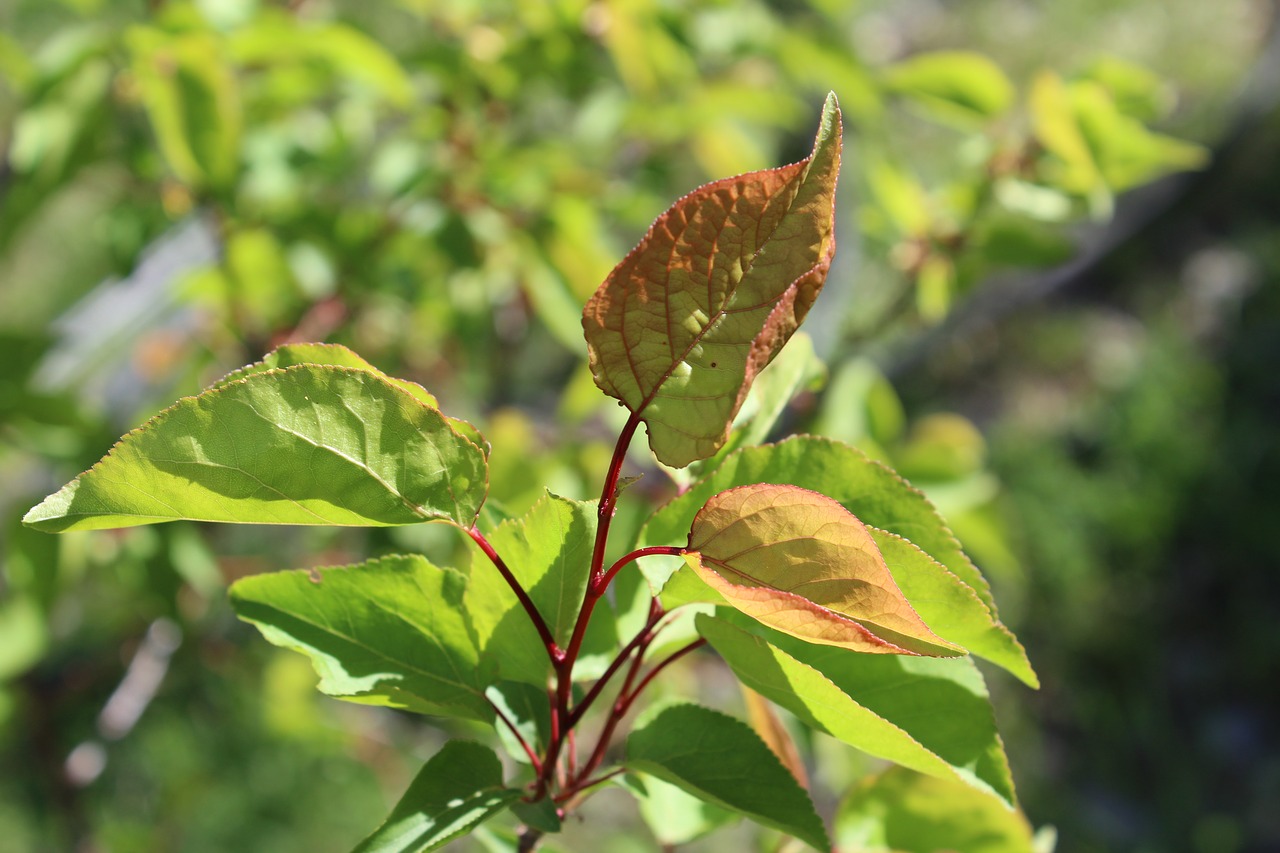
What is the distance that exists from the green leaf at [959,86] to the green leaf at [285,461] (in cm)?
82

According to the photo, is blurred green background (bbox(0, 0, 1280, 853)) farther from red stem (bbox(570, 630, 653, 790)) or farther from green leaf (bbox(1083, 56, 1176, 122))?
red stem (bbox(570, 630, 653, 790))

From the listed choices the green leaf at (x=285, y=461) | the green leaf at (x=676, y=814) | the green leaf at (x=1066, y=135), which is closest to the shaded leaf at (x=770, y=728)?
the green leaf at (x=676, y=814)

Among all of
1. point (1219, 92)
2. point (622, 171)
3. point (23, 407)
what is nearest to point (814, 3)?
point (622, 171)

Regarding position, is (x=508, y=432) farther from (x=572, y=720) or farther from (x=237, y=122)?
(x=572, y=720)

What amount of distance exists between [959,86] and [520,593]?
82 cm

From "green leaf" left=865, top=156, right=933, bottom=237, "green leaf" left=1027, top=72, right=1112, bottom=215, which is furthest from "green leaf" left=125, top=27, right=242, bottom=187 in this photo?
"green leaf" left=1027, top=72, right=1112, bottom=215

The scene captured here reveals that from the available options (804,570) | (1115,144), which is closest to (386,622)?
(804,570)

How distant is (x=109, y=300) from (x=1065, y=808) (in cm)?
276

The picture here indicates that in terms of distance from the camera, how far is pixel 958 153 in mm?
997

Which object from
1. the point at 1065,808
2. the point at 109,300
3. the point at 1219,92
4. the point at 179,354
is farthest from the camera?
the point at 1219,92

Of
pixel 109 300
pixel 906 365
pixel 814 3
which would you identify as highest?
pixel 814 3

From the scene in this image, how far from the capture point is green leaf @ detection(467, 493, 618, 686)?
365mm

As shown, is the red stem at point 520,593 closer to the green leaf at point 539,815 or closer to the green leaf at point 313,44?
the green leaf at point 539,815

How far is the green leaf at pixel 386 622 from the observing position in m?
0.40
